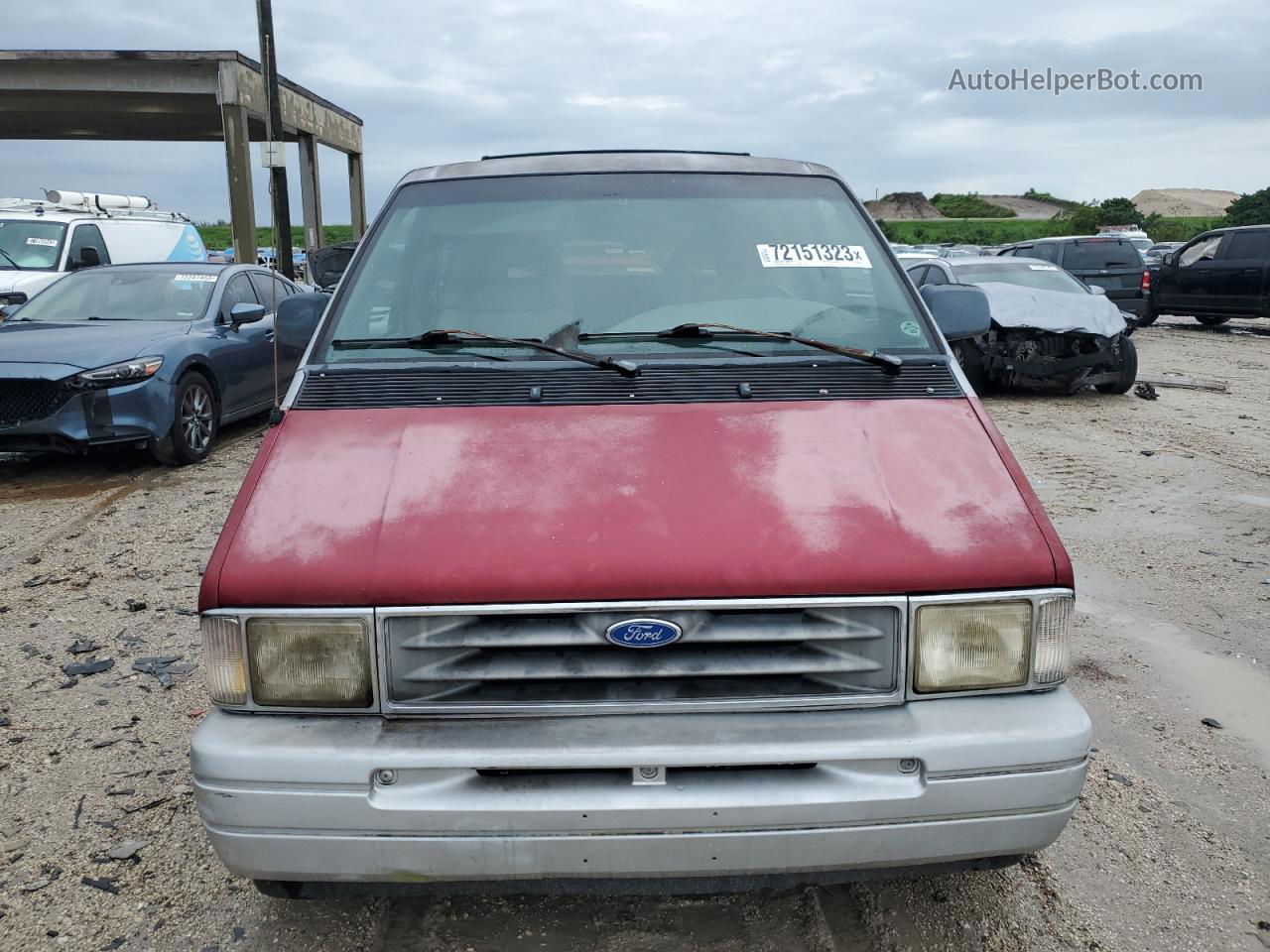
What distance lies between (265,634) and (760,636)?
105 centimetres

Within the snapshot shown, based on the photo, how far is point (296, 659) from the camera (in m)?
2.21

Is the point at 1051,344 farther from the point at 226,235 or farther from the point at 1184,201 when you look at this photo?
the point at 1184,201

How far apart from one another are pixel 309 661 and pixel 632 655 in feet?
Answer: 2.26

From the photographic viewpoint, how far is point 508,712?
2.20 meters

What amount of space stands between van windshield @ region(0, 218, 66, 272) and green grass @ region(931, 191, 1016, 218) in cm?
9308

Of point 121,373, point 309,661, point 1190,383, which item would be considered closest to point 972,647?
point 309,661

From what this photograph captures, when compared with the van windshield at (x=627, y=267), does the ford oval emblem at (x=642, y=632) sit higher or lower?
lower

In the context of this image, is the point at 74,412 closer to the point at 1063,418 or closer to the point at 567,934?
the point at 567,934

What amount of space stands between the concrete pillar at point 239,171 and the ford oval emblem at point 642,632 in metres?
20.8

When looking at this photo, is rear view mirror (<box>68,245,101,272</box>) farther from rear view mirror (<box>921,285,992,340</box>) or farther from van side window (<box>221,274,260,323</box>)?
rear view mirror (<box>921,285,992,340</box>)

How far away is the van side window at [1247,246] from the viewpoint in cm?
1703

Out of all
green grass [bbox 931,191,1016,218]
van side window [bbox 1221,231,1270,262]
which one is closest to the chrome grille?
van side window [bbox 1221,231,1270,262]

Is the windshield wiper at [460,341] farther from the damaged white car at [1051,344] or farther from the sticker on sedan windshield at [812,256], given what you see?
the damaged white car at [1051,344]

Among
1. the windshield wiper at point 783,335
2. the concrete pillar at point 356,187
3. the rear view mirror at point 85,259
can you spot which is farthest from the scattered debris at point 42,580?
the concrete pillar at point 356,187
